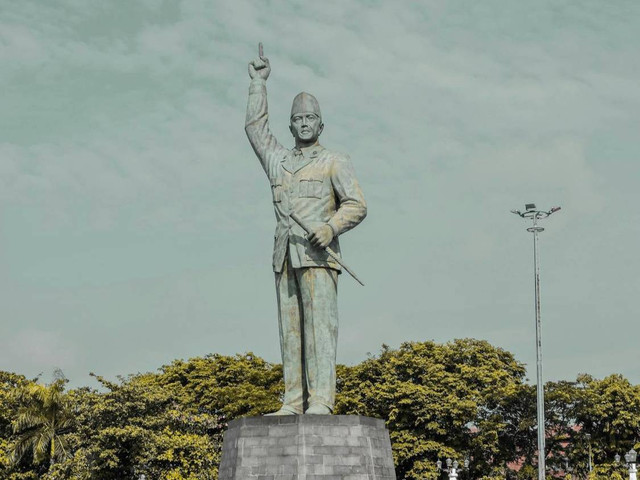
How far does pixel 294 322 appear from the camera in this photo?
1361 cm

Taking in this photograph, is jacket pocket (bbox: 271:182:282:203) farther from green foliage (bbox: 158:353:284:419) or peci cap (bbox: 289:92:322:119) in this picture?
green foliage (bbox: 158:353:284:419)

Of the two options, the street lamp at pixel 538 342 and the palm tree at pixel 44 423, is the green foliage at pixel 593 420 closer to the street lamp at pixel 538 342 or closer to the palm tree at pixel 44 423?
the street lamp at pixel 538 342

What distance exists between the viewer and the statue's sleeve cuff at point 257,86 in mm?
14609

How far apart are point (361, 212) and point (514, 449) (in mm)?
→ 34033

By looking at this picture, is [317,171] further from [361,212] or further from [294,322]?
[294,322]

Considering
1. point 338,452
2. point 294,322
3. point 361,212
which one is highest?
point 361,212

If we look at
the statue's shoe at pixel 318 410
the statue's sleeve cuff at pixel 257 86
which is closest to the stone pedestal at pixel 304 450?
the statue's shoe at pixel 318 410

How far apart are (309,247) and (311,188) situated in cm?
89

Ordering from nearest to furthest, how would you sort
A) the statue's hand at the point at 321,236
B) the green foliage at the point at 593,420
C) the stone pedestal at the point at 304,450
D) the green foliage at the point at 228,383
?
the stone pedestal at the point at 304,450, the statue's hand at the point at 321,236, the green foliage at the point at 593,420, the green foliage at the point at 228,383

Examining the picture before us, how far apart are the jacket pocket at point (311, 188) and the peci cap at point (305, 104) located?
110cm

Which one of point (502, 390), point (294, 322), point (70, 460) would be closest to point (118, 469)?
point (70, 460)

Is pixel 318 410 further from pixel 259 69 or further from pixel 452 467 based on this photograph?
pixel 452 467

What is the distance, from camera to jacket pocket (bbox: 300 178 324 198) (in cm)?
1370

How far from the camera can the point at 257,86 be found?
576 inches
